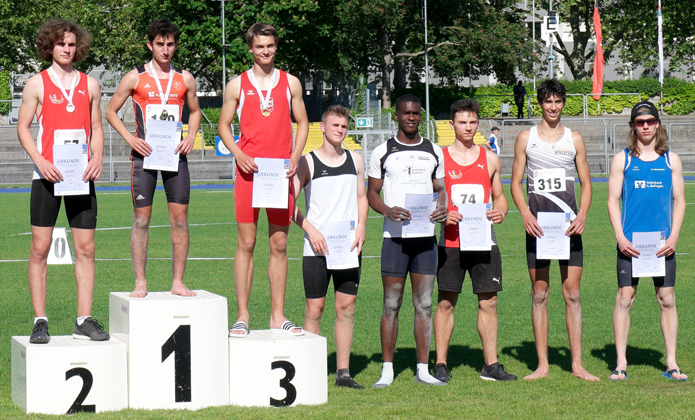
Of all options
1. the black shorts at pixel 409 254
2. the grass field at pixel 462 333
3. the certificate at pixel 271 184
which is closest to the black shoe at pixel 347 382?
the grass field at pixel 462 333

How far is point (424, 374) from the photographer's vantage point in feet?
22.4

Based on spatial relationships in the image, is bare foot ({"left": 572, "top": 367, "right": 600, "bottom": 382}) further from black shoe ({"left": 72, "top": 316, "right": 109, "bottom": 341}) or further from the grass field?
black shoe ({"left": 72, "top": 316, "right": 109, "bottom": 341})

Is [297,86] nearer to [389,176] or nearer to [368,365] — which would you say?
[389,176]

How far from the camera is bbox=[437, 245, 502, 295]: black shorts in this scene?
22.9 feet

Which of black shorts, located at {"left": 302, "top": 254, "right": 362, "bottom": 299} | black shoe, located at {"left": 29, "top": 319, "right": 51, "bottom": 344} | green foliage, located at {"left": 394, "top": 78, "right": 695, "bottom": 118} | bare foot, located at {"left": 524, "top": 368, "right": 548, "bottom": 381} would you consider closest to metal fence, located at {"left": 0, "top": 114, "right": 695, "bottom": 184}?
green foliage, located at {"left": 394, "top": 78, "right": 695, "bottom": 118}

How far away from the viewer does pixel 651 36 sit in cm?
5588

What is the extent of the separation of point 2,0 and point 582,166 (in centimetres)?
4559

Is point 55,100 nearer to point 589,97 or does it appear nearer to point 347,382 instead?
point 347,382

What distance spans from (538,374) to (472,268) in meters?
0.97

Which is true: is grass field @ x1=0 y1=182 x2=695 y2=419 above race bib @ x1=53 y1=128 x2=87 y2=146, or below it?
below

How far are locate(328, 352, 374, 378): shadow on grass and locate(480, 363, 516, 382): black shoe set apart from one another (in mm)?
1007

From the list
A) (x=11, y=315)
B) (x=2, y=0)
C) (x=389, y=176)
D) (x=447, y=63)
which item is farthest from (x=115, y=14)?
(x=389, y=176)

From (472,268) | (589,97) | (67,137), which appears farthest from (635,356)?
(589,97)

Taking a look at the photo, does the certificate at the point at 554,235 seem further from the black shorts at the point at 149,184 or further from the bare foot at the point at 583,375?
the black shorts at the point at 149,184
